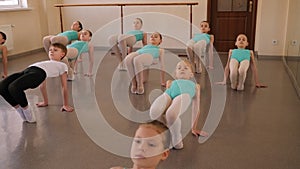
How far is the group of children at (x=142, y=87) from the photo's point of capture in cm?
143

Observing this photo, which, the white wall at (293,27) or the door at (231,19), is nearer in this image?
the white wall at (293,27)

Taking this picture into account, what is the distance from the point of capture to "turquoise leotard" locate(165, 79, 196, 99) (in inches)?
106

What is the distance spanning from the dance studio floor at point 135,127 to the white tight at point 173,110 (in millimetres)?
162

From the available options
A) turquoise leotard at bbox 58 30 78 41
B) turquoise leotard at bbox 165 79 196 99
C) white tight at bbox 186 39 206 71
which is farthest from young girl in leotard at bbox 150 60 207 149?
turquoise leotard at bbox 58 30 78 41

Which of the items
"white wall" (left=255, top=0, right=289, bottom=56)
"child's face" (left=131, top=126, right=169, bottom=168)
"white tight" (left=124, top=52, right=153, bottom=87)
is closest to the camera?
"child's face" (left=131, top=126, right=169, bottom=168)

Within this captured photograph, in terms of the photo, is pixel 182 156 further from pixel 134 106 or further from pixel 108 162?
pixel 134 106

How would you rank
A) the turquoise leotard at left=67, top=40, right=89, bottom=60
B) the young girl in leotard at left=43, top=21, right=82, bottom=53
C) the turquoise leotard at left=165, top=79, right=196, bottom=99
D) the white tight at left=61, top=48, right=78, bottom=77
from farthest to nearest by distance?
the young girl in leotard at left=43, top=21, right=82, bottom=53
the turquoise leotard at left=67, top=40, right=89, bottom=60
the white tight at left=61, top=48, right=78, bottom=77
the turquoise leotard at left=165, top=79, right=196, bottom=99


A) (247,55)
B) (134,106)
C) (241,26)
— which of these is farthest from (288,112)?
(241,26)

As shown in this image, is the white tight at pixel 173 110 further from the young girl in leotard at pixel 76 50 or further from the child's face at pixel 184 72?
the young girl in leotard at pixel 76 50

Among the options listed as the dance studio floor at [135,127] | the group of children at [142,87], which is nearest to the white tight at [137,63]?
the group of children at [142,87]

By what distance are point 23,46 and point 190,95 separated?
5625mm

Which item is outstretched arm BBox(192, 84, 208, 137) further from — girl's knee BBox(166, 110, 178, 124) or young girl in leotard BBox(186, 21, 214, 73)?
young girl in leotard BBox(186, 21, 214, 73)

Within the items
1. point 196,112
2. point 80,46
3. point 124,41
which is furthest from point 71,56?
point 196,112

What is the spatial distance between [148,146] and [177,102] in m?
1.22
